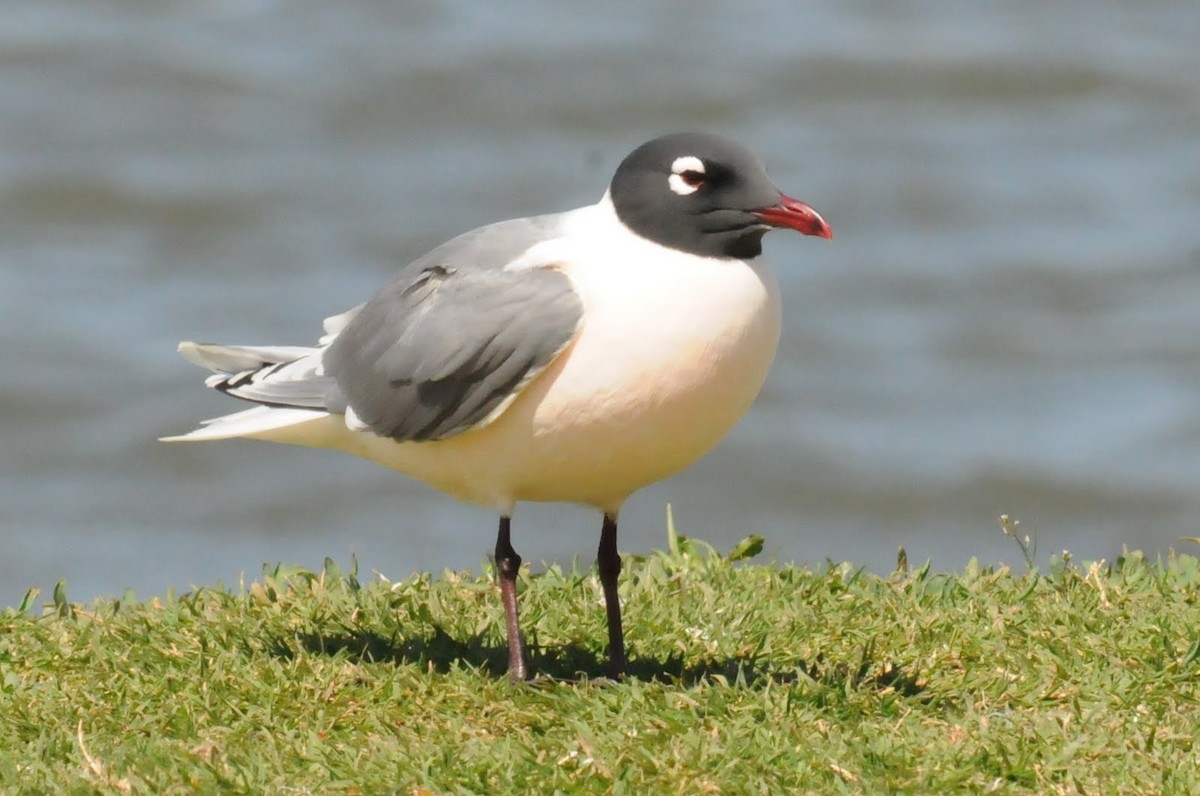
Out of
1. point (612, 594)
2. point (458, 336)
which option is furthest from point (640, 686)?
point (458, 336)

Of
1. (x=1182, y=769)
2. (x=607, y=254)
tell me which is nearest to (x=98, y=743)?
(x=607, y=254)

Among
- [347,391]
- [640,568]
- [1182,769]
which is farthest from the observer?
[640,568]

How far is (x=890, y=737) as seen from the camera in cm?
514

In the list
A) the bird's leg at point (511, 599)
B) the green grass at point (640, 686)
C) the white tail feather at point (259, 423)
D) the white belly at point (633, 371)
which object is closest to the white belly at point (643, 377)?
the white belly at point (633, 371)

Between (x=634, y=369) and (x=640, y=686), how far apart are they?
2.90 feet

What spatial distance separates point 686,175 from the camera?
18.2 feet

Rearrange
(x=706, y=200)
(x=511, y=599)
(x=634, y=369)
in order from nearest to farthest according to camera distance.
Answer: (x=634, y=369) < (x=706, y=200) < (x=511, y=599)

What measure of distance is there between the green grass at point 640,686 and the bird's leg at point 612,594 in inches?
4.2

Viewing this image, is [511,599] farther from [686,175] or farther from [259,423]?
[686,175]

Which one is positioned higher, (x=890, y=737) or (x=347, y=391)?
(x=347, y=391)

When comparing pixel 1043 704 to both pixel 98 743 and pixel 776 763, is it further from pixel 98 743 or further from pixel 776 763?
pixel 98 743

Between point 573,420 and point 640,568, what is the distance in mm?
1606

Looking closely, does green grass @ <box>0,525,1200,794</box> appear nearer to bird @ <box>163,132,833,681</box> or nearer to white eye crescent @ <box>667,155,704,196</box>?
bird @ <box>163,132,833,681</box>

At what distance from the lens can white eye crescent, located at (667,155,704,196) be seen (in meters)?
5.54
